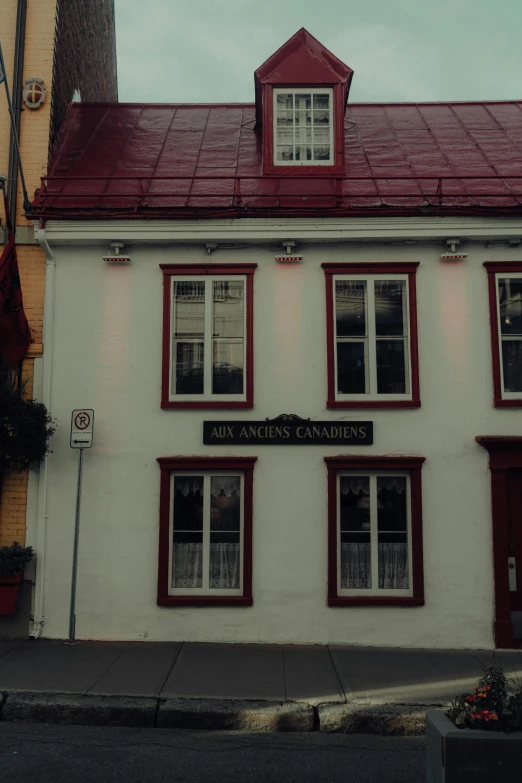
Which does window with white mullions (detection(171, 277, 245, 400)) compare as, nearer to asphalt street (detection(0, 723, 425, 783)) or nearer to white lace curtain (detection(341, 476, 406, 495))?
white lace curtain (detection(341, 476, 406, 495))

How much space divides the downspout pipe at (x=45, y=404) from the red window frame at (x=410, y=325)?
4.08 meters

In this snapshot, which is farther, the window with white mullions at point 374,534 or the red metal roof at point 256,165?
the red metal roof at point 256,165

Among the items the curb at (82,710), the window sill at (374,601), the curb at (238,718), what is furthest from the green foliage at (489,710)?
the window sill at (374,601)

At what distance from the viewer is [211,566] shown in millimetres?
9570

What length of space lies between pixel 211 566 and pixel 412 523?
2.93 m

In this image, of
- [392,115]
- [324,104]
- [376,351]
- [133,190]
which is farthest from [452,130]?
[133,190]

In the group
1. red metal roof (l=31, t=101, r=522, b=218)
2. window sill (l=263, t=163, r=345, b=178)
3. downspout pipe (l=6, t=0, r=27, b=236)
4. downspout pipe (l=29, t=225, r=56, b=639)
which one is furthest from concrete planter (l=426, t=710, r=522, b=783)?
downspout pipe (l=6, t=0, r=27, b=236)

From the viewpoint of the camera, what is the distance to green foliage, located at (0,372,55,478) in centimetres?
906

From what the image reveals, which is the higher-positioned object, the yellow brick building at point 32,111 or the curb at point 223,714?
the yellow brick building at point 32,111

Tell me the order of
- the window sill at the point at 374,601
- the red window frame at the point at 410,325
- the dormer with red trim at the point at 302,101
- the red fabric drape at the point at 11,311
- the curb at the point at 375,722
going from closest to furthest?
the curb at the point at 375,722 < the red fabric drape at the point at 11,311 < the window sill at the point at 374,601 < the red window frame at the point at 410,325 < the dormer with red trim at the point at 302,101

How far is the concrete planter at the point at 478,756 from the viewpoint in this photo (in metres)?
4.36

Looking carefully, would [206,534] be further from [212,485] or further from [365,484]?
[365,484]

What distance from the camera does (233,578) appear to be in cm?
952

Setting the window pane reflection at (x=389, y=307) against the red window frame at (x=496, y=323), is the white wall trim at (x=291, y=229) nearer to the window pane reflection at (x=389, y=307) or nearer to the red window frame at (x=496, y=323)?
the red window frame at (x=496, y=323)
